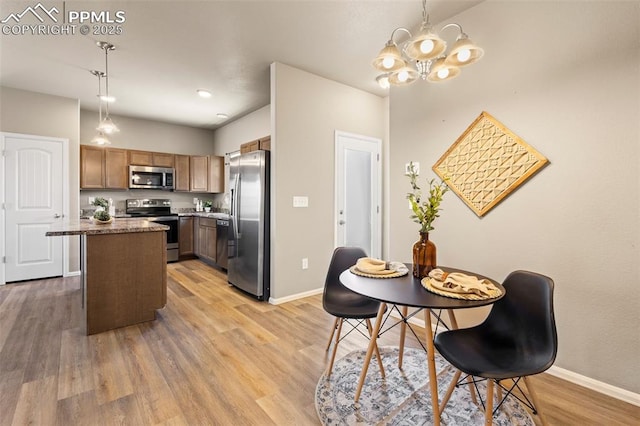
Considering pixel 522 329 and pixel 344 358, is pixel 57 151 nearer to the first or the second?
pixel 344 358

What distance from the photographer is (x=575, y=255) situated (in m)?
1.95

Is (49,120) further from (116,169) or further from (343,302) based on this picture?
(343,302)

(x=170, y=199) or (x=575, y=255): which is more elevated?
(x=170, y=199)

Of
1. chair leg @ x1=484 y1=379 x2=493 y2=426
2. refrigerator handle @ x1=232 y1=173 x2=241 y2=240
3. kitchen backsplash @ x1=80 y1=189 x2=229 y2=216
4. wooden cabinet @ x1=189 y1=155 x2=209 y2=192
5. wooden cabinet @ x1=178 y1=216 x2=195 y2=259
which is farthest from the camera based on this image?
wooden cabinet @ x1=189 y1=155 x2=209 y2=192

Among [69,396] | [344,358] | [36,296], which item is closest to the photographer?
[69,396]

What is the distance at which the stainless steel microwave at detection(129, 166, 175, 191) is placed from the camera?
5.42m

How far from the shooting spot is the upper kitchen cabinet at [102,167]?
16.1 ft

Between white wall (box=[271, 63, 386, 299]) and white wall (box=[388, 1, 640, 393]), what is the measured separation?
172 centimetres

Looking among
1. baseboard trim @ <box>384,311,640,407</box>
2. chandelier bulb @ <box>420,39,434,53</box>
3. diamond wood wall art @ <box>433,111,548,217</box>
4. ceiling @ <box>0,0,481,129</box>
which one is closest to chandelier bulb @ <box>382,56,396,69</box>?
chandelier bulb @ <box>420,39,434,53</box>

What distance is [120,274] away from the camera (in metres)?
2.77

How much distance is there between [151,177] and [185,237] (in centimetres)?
132

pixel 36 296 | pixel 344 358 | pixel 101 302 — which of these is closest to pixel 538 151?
pixel 344 358

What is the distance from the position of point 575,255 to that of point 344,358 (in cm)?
175

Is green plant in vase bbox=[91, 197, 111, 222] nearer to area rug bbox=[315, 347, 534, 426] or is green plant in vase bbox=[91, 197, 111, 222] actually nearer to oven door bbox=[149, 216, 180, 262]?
oven door bbox=[149, 216, 180, 262]
